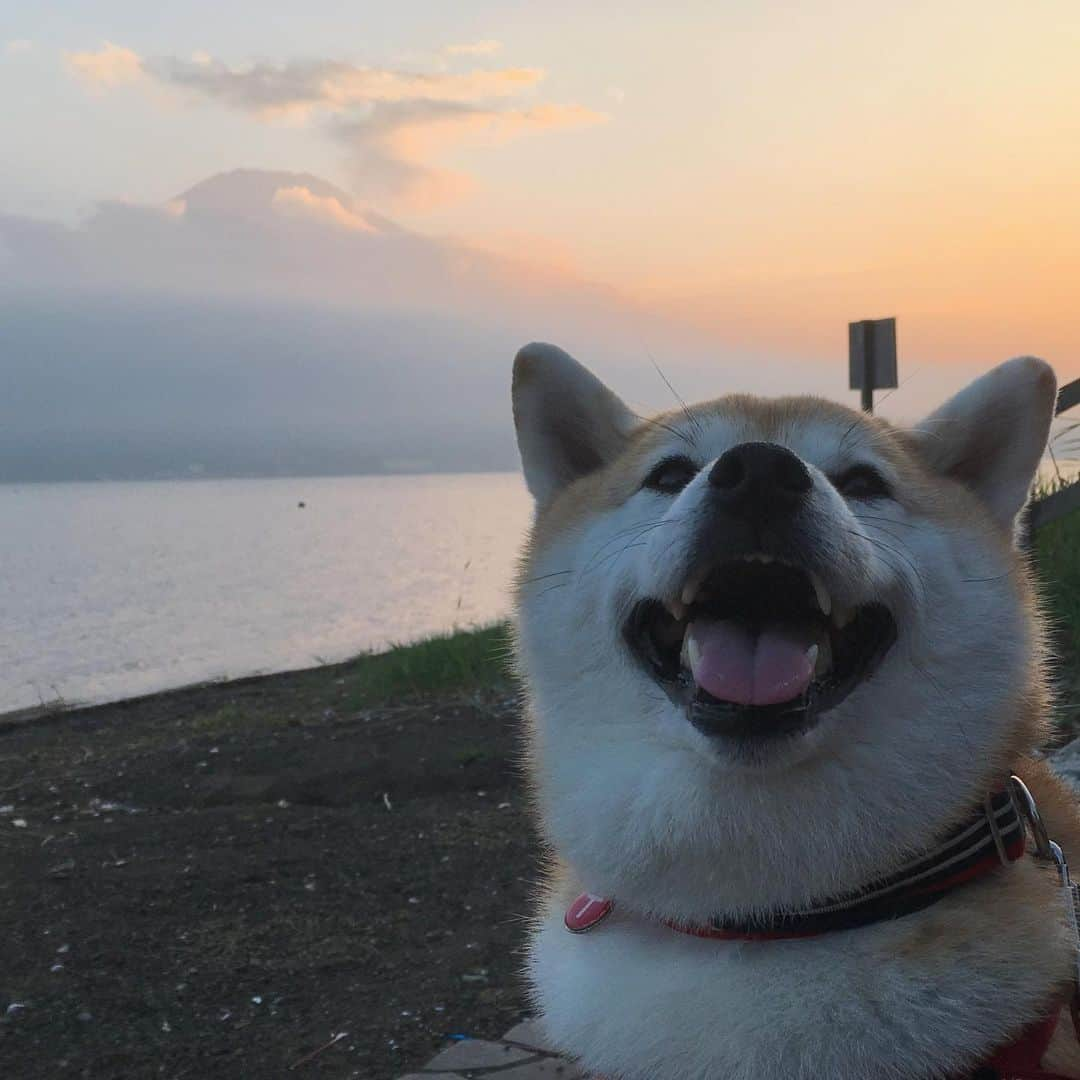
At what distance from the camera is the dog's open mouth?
1951 mm

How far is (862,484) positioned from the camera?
2377mm

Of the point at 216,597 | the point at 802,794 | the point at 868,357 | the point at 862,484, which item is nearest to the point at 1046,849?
the point at 802,794

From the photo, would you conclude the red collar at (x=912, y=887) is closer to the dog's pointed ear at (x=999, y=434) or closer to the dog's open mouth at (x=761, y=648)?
the dog's open mouth at (x=761, y=648)

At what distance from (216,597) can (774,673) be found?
1449cm

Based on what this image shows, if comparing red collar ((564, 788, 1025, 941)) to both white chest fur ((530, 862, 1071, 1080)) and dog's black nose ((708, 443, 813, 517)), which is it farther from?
dog's black nose ((708, 443, 813, 517))

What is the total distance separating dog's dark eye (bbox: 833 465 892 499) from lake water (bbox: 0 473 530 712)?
0.93 meters

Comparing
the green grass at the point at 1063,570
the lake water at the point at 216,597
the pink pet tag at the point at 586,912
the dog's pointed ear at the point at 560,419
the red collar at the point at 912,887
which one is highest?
the dog's pointed ear at the point at 560,419

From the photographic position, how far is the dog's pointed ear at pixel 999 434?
2512mm

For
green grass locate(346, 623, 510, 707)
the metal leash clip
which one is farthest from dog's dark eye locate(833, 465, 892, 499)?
green grass locate(346, 623, 510, 707)

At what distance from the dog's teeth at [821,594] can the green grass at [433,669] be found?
20.3 feet

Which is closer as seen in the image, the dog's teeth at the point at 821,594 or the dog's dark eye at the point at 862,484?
the dog's teeth at the point at 821,594

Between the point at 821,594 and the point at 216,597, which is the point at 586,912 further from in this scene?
the point at 216,597

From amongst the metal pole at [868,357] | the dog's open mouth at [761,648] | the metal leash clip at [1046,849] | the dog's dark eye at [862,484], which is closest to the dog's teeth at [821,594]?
the dog's open mouth at [761,648]

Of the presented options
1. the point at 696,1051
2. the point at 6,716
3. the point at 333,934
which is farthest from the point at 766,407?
the point at 6,716
